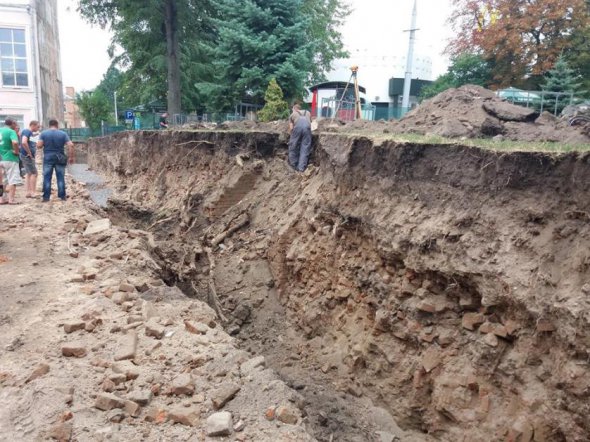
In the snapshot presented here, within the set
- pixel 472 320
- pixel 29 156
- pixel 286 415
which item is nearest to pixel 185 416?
pixel 286 415

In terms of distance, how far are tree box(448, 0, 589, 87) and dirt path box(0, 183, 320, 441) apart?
19203 mm

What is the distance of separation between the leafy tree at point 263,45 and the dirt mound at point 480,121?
7.40 metres

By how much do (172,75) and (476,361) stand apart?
1935 cm

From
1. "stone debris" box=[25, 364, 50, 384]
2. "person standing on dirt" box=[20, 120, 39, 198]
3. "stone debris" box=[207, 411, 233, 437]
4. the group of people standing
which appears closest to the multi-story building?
"person standing on dirt" box=[20, 120, 39, 198]

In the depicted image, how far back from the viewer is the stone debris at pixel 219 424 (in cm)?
329

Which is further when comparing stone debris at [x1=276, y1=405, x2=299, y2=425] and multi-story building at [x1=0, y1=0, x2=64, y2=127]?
multi-story building at [x1=0, y1=0, x2=64, y2=127]

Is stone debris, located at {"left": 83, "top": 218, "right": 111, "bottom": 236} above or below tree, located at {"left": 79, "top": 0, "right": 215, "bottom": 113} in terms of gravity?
below

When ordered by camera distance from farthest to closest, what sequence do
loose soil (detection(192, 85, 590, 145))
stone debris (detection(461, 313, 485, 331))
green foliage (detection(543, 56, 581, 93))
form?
green foliage (detection(543, 56, 581, 93))
loose soil (detection(192, 85, 590, 145))
stone debris (detection(461, 313, 485, 331))

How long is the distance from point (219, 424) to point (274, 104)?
13471mm

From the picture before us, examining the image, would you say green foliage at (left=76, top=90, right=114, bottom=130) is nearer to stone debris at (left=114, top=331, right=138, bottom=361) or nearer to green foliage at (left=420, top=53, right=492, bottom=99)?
green foliage at (left=420, top=53, right=492, bottom=99)

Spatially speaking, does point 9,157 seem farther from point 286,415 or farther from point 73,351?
point 286,415

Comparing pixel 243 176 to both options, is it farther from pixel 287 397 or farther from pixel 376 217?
pixel 287 397

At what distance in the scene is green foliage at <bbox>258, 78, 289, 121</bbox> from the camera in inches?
616

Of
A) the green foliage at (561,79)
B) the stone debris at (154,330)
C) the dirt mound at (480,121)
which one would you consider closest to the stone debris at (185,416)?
the stone debris at (154,330)
